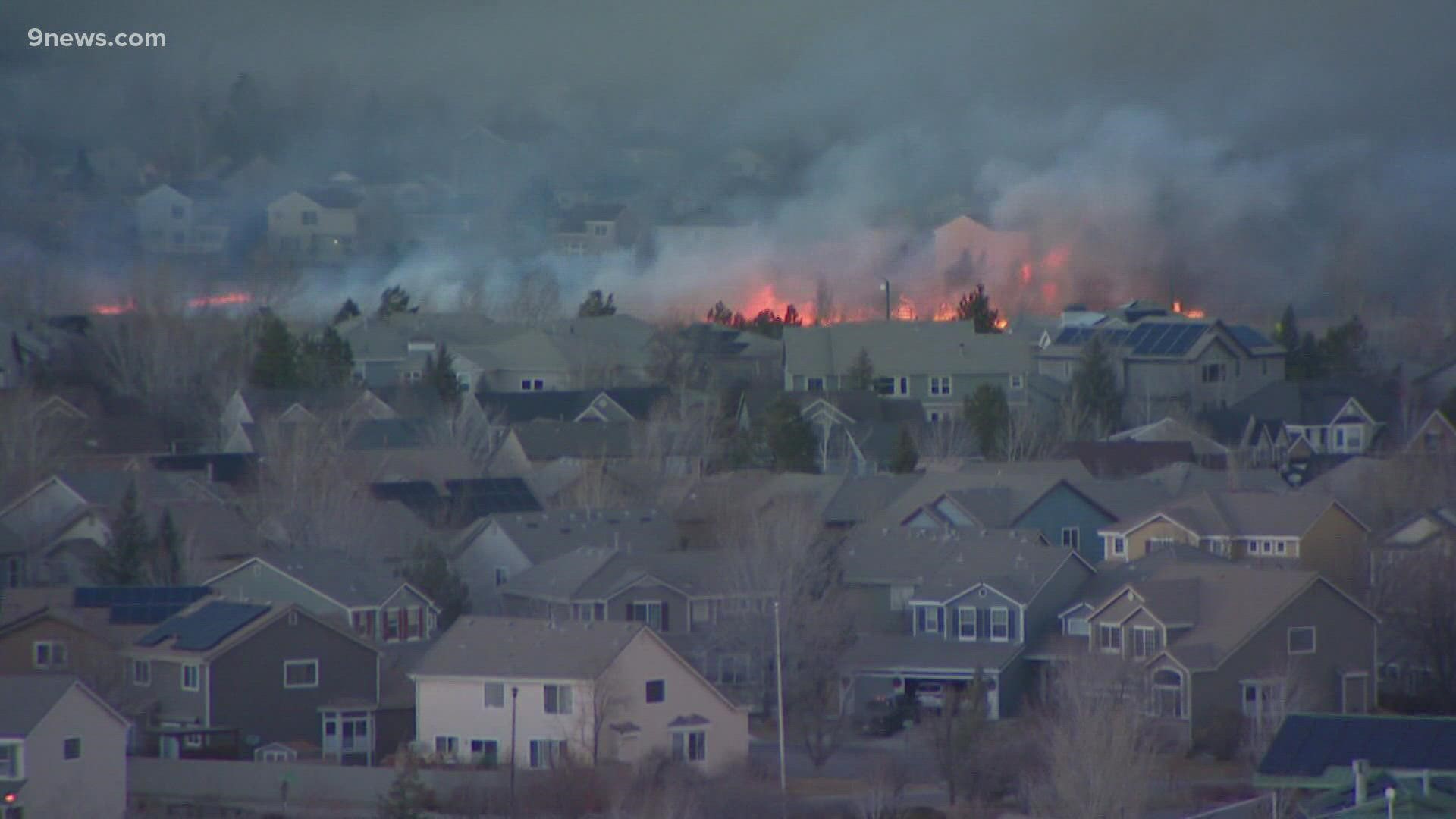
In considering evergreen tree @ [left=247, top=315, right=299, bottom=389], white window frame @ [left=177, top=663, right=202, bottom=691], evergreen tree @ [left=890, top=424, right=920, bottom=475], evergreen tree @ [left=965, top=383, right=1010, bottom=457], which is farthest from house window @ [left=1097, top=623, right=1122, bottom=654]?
evergreen tree @ [left=247, top=315, right=299, bottom=389]

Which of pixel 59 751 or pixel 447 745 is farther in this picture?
pixel 447 745

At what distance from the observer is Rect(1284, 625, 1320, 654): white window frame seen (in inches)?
943

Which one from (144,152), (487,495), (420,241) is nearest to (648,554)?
(487,495)

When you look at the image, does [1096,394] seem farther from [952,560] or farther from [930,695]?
[930,695]

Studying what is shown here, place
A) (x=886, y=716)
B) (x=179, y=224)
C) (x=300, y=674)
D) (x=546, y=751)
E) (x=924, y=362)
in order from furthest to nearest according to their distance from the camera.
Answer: (x=179, y=224) < (x=924, y=362) < (x=886, y=716) < (x=300, y=674) < (x=546, y=751)

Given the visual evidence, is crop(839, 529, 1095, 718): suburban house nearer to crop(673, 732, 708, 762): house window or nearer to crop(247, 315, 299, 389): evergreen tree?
crop(673, 732, 708, 762): house window

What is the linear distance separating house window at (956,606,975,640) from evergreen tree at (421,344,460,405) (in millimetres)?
18322

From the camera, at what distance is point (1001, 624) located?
25703 mm

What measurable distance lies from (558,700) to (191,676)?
3.39m

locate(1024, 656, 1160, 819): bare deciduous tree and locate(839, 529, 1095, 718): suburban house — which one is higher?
locate(839, 529, 1095, 718): suburban house

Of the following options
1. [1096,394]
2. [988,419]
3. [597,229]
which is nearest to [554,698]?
[988,419]

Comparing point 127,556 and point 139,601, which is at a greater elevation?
point 127,556

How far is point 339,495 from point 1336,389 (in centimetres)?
1948

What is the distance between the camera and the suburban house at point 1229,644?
909 inches
